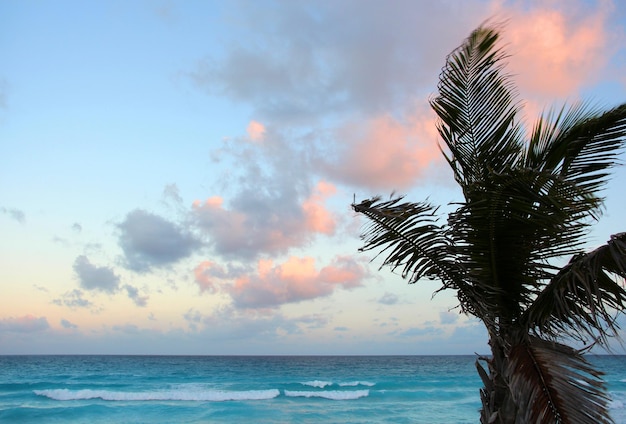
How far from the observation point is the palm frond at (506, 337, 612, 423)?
10.1 ft

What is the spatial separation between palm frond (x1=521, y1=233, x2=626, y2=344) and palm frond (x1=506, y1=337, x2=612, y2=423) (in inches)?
10.1

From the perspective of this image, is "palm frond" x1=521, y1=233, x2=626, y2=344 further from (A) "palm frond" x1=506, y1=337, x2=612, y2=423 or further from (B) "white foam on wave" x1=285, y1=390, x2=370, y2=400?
(B) "white foam on wave" x1=285, y1=390, x2=370, y2=400

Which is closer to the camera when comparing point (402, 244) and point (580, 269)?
point (580, 269)

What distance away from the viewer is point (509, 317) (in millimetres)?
4066

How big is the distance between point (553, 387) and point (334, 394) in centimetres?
3090

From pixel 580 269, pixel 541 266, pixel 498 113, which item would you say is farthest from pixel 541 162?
pixel 580 269

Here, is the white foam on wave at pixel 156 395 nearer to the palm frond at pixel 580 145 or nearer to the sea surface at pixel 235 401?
the sea surface at pixel 235 401

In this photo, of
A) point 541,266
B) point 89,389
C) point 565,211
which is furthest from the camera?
point 89,389

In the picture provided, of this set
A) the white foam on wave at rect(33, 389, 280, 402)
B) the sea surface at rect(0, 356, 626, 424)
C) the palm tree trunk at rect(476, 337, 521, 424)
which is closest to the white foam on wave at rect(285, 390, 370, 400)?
the sea surface at rect(0, 356, 626, 424)

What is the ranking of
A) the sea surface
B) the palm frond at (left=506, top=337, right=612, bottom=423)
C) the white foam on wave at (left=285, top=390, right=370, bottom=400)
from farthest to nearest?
the white foam on wave at (left=285, top=390, right=370, bottom=400) < the sea surface < the palm frond at (left=506, top=337, right=612, bottom=423)

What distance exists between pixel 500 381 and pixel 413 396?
94.1 ft

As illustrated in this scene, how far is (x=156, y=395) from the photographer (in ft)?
105

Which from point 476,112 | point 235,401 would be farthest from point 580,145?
point 235,401

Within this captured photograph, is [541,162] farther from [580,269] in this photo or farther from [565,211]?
[580,269]
